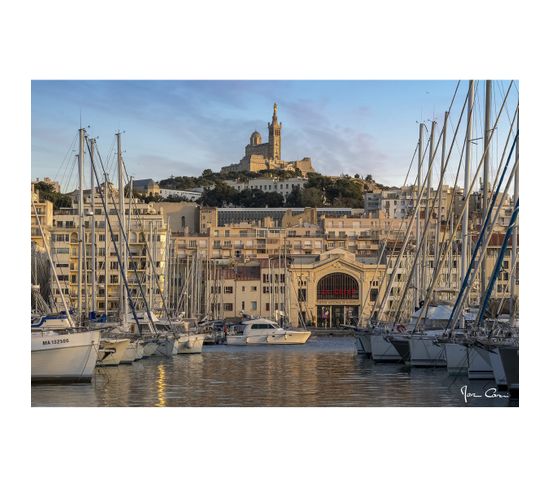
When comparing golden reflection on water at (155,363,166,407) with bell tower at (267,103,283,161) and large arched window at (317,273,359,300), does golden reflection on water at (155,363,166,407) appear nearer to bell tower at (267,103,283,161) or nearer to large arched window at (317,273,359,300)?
large arched window at (317,273,359,300)

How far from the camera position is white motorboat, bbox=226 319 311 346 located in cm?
5359

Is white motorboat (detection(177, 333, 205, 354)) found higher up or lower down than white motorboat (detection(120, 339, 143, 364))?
lower down

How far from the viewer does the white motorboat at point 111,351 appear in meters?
28.5

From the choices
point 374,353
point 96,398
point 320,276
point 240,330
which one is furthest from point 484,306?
point 320,276

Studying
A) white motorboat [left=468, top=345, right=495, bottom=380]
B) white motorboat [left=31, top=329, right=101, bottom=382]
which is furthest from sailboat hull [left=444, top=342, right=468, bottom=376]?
white motorboat [left=31, top=329, right=101, bottom=382]

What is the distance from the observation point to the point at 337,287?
86188mm

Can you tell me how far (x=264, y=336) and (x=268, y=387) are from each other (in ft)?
101

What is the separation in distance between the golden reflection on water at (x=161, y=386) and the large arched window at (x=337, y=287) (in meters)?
54.5

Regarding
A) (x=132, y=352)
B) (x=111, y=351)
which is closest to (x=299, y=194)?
(x=132, y=352)

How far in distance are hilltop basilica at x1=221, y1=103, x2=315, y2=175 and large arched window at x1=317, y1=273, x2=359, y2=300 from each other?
5343 cm

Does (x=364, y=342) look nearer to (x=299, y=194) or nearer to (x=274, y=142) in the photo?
(x=299, y=194)

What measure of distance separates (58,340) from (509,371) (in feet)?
27.2

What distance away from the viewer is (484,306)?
19.7 meters

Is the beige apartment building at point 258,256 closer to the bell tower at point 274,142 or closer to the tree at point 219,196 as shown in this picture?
the tree at point 219,196
